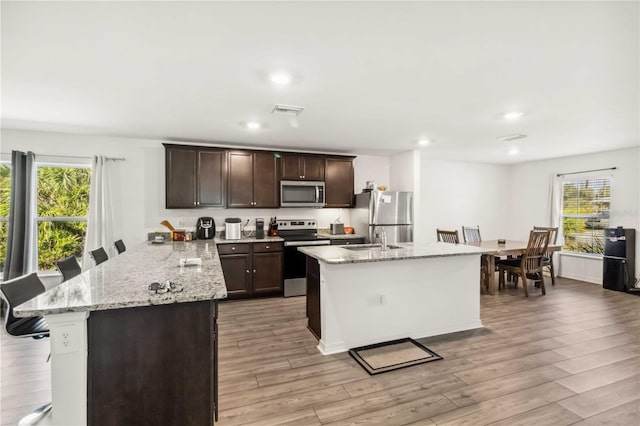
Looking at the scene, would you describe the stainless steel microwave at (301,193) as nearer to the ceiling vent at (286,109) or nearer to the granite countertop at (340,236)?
the granite countertop at (340,236)

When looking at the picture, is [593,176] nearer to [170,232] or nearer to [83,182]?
[170,232]

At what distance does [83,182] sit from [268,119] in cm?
310

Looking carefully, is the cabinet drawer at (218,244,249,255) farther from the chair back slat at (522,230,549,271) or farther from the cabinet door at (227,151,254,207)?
the chair back slat at (522,230,549,271)

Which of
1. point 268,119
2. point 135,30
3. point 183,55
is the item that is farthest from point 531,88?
point 135,30

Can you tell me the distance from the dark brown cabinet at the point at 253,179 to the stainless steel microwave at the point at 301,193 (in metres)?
0.13

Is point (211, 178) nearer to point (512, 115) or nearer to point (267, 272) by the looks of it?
point (267, 272)

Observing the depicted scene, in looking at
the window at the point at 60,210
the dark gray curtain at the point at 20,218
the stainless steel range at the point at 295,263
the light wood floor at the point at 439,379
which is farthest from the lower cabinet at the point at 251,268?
the dark gray curtain at the point at 20,218

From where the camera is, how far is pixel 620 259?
5105 mm

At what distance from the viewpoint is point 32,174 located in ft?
13.6

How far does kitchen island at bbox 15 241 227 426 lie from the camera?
1424 millimetres

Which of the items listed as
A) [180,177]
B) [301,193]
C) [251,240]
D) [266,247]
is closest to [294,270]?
[266,247]

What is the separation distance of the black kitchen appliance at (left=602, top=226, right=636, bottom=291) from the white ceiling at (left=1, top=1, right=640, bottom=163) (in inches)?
88.8

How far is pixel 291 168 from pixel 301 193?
45 cm

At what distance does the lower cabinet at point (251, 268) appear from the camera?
Answer: 4.53 meters
